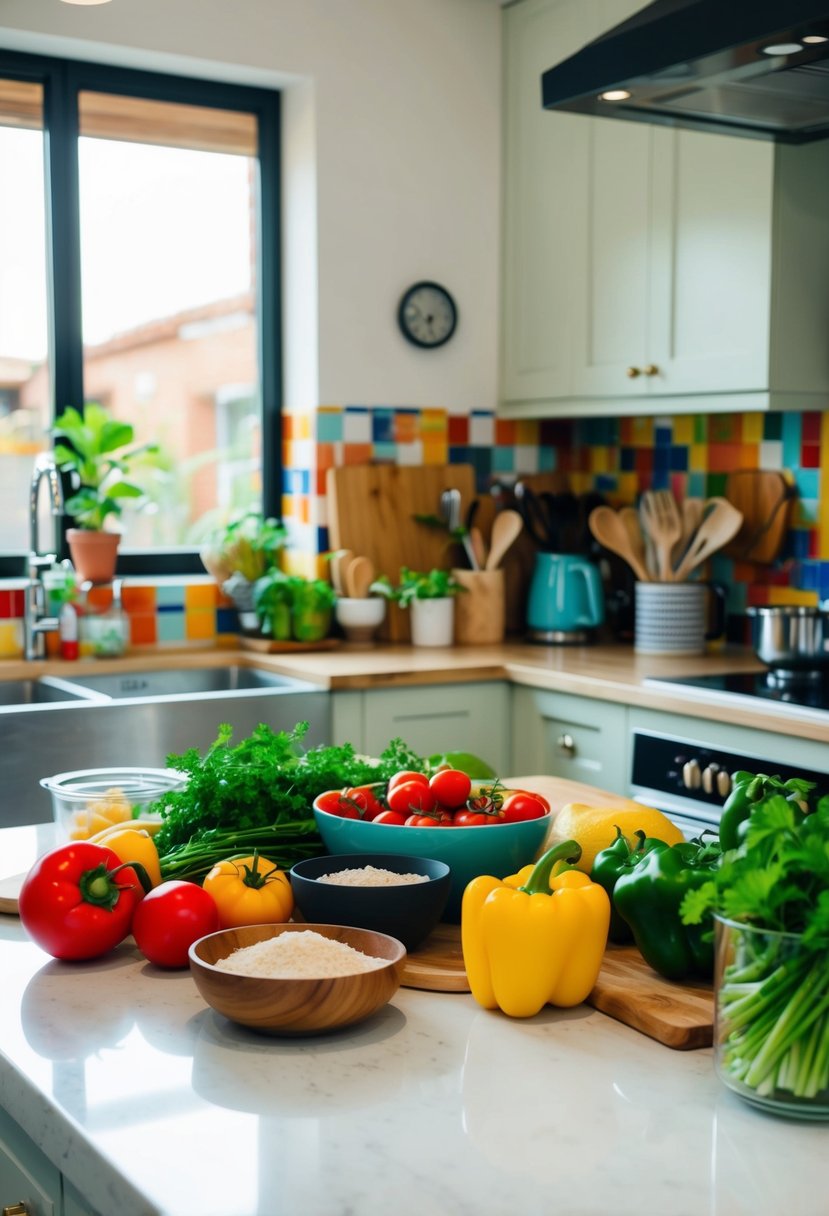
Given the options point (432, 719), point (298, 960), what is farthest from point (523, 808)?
point (432, 719)

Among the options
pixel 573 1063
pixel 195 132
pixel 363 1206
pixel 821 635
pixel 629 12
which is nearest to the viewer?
pixel 363 1206

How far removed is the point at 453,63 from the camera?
4051 millimetres

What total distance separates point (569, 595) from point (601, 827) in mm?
2355

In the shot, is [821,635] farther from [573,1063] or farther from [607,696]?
[573,1063]

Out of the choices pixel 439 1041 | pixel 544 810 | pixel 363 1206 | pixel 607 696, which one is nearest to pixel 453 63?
pixel 607 696

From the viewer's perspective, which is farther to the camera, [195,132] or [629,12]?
[195,132]

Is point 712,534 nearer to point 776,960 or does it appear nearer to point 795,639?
point 795,639

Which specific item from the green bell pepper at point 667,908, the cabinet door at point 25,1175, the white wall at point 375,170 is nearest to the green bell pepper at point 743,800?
the green bell pepper at point 667,908

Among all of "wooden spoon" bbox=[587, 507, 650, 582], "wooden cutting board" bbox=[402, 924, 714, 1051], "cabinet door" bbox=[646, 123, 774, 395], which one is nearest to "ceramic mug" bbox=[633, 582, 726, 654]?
"wooden spoon" bbox=[587, 507, 650, 582]

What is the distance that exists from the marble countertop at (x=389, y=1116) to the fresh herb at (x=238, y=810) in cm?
25

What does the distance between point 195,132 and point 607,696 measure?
1982 millimetres

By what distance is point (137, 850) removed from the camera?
1.53 meters

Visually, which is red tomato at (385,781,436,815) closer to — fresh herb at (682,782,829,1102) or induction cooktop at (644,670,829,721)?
fresh herb at (682,782,829,1102)

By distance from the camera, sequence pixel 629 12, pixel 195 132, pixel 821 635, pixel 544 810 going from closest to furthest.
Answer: pixel 544 810, pixel 821 635, pixel 629 12, pixel 195 132
